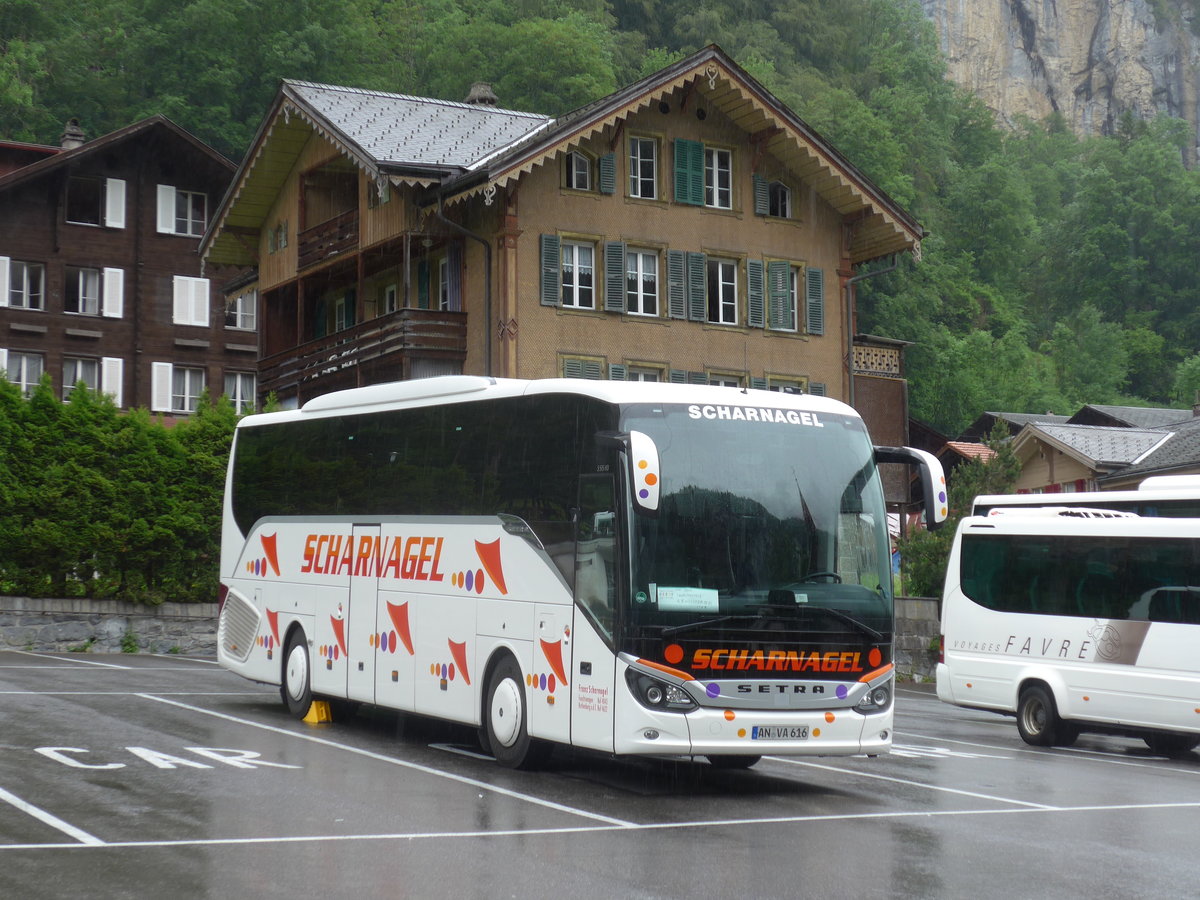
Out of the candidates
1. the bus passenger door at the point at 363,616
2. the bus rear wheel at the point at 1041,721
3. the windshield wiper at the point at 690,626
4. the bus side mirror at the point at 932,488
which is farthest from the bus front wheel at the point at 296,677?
the bus rear wheel at the point at 1041,721

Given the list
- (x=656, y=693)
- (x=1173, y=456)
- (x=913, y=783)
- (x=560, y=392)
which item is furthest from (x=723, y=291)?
(x=656, y=693)

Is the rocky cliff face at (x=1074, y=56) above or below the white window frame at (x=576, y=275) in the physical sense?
above

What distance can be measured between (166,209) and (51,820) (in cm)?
4842

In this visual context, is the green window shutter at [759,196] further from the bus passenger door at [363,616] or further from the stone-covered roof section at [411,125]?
the bus passenger door at [363,616]

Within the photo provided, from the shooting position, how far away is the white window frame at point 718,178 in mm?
39781

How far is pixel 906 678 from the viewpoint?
32094mm

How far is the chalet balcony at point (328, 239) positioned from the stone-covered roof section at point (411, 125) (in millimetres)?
2217

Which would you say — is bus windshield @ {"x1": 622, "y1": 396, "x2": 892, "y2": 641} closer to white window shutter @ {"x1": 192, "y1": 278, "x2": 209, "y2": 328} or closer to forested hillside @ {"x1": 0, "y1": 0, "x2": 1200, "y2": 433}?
white window shutter @ {"x1": 192, "y1": 278, "x2": 209, "y2": 328}

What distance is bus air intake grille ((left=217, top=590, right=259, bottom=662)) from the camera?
65.1 ft

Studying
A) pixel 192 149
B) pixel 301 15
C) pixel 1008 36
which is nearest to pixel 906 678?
pixel 192 149

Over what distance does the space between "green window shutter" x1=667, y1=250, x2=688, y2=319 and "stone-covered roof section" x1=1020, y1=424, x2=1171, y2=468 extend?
15.0m

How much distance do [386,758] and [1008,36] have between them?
484 ft

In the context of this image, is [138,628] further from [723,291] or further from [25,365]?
[25,365]

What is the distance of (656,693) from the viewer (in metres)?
12.8
